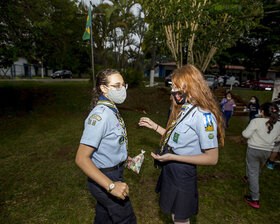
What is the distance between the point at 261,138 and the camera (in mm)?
3277

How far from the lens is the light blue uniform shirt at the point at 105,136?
1598 millimetres

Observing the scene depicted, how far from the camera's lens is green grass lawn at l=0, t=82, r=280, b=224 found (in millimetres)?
3270

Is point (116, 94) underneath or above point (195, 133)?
above

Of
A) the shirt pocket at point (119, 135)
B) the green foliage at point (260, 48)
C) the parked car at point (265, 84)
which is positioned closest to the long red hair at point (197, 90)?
the shirt pocket at point (119, 135)

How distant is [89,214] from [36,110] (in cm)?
983

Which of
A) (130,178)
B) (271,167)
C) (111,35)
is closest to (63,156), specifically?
(130,178)

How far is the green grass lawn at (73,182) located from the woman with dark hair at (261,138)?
71cm

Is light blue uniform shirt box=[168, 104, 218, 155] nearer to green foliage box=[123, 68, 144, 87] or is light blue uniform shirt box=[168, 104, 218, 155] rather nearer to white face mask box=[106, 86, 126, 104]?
white face mask box=[106, 86, 126, 104]

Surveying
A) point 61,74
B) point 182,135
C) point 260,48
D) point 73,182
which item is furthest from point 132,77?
point 260,48

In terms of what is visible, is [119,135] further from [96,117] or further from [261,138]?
[261,138]

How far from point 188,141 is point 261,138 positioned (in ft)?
7.41

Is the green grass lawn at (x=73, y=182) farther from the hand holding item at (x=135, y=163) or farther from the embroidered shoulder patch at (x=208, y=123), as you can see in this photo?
the embroidered shoulder patch at (x=208, y=123)

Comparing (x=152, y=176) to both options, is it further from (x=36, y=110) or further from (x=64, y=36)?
(x=64, y=36)

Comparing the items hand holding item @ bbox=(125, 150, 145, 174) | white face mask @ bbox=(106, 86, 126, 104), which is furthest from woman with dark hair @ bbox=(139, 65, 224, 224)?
white face mask @ bbox=(106, 86, 126, 104)
